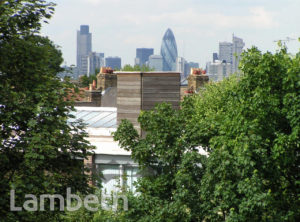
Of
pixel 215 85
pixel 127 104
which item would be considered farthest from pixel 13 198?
pixel 215 85

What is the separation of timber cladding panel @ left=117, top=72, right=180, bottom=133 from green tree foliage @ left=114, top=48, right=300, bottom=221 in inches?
340

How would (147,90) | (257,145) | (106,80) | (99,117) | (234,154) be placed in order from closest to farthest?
(257,145)
(234,154)
(147,90)
(99,117)
(106,80)

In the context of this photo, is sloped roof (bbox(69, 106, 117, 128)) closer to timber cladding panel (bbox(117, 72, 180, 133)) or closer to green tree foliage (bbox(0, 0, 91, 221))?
timber cladding panel (bbox(117, 72, 180, 133))

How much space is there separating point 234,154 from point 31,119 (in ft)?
19.5

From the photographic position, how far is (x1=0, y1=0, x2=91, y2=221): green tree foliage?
15.6 metres

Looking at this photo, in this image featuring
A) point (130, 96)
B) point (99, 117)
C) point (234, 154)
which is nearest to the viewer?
point (234, 154)

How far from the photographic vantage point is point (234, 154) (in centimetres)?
1866

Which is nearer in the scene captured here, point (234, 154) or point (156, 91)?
point (234, 154)

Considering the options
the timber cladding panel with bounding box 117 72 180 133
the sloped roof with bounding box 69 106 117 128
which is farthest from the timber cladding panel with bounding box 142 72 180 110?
the sloped roof with bounding box 69 106 117 128

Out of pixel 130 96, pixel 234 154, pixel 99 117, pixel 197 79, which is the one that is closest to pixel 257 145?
pixel 234 154

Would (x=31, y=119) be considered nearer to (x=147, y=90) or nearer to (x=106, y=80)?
(x=147, y=90)

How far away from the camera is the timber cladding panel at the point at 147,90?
3050cm

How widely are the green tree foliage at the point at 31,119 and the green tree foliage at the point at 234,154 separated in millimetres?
2819

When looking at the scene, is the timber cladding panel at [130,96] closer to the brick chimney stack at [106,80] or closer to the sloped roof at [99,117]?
the sloped roof at [99,117]
